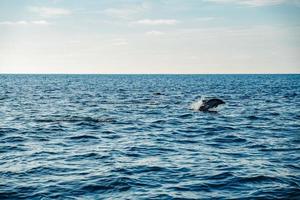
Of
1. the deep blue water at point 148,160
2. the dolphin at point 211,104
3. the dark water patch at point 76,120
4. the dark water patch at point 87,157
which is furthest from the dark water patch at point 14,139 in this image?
the dolphin at point 211,104

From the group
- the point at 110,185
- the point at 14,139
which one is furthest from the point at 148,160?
the point at 14,139

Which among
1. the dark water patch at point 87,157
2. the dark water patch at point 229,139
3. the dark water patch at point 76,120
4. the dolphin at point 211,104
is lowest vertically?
the dark water patch at point 87,157

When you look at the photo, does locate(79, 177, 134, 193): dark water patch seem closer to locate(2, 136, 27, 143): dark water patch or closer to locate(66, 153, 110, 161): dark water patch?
locate(66, 153, 110, 161): dark water patch

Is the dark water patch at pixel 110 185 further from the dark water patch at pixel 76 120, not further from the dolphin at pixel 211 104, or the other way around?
the dolphin at pixel 211 104

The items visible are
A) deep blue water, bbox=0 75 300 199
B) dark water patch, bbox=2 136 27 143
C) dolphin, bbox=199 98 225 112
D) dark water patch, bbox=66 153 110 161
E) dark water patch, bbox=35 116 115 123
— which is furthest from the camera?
dolphin, bbox=199 98 225 112

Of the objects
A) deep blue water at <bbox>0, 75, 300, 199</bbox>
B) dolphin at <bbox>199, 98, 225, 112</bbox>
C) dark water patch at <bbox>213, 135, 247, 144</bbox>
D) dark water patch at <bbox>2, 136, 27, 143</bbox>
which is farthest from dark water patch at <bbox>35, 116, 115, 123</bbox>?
dolphin at <bbox>199, 98, 225, 112</bbox>

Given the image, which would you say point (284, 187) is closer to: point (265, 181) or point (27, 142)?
point (265, 181)

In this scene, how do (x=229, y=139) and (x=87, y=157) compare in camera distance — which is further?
(x=229, y=139)

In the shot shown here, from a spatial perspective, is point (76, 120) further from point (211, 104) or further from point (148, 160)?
point (211, 104)

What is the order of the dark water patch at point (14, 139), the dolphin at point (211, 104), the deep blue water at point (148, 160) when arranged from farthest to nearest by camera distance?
the dolphin at point (211, 104) → the dark water patch at point (14, 139) → the deep blue water at point (148, 160)

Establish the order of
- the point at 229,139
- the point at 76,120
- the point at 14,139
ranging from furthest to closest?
the point at 76,120 → the point at 229,139 → the point at 14,139

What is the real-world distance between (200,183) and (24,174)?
7137 millimetres

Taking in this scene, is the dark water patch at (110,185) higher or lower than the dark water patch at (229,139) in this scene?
lower

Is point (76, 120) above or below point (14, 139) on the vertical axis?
above
